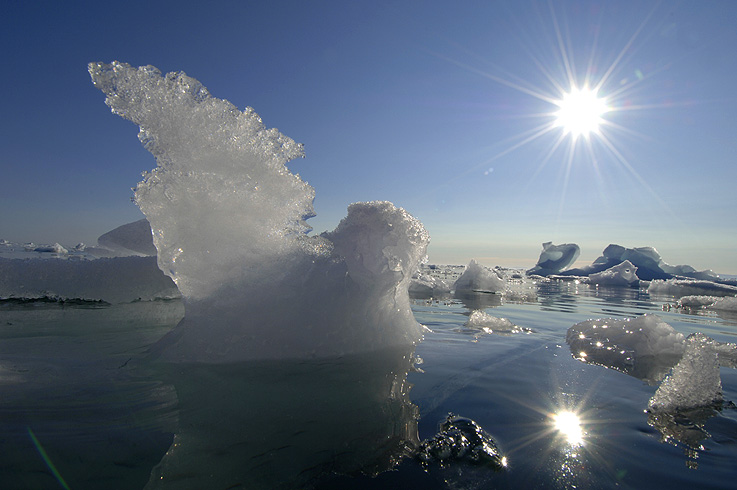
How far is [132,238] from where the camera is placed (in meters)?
6.39

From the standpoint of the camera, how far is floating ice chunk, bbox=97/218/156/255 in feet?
20.7

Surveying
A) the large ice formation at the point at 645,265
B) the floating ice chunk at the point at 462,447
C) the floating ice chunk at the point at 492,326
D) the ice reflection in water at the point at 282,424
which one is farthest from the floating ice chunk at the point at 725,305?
the large ice formation at the point at 645,265

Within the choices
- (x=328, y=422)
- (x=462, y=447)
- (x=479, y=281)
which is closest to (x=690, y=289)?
(x=479, y=281)

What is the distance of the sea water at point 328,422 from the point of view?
112 cm

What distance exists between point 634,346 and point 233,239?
11.3 ft

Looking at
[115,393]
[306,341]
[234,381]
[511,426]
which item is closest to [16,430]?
[115,393]

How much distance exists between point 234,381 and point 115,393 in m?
0.53

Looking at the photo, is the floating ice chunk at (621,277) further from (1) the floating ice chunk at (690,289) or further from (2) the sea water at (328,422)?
(2) the sea water at (328,422)

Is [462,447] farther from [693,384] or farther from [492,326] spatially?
[492,326]

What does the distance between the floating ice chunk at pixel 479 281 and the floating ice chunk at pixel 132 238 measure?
26.7ft

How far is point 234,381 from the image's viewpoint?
6.10ft

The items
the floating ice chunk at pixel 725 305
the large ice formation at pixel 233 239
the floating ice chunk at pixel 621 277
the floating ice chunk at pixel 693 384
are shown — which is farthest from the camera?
the floating ice chunk at pixel 621 277

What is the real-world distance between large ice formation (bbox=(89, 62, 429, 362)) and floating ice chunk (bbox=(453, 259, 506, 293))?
8548 mm

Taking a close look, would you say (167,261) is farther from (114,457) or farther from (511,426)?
(511,426)
